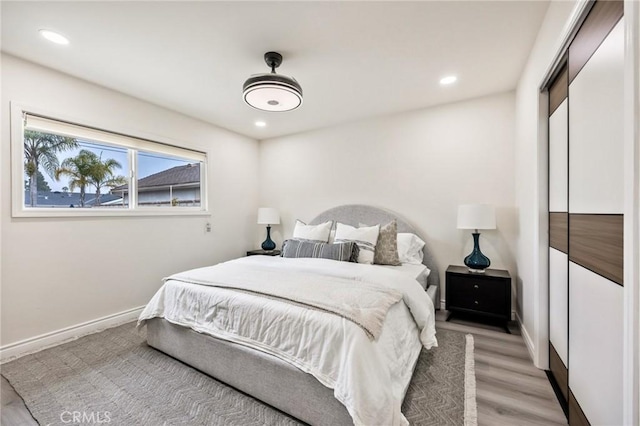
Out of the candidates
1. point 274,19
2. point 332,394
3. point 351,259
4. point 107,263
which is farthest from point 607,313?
point 107,263

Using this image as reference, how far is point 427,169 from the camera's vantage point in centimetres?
347

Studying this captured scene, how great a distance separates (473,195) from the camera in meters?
3.21

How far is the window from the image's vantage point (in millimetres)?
2451

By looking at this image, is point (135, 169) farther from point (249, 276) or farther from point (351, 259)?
point (351, 259)

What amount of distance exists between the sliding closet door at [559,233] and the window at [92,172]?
3982 mm

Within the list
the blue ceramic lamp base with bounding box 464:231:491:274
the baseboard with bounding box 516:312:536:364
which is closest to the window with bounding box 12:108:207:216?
the blue ceramic lamp base with bounding box 464:231:491:274

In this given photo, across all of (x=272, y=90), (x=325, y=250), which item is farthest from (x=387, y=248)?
(x=272, y=90)

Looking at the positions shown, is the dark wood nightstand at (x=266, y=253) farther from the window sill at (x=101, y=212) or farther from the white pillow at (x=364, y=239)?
the white pillow at (x=364, y=239)

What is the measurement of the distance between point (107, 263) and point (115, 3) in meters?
2.46

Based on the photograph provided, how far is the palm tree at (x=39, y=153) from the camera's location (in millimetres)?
2463

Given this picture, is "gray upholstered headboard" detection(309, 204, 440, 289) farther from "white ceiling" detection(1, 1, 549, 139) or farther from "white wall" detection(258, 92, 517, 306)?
"white ceiling" detection(1, 1, 549, 139)

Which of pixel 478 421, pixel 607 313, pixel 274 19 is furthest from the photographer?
pixel 274 19

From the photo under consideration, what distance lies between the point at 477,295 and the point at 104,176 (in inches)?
169
